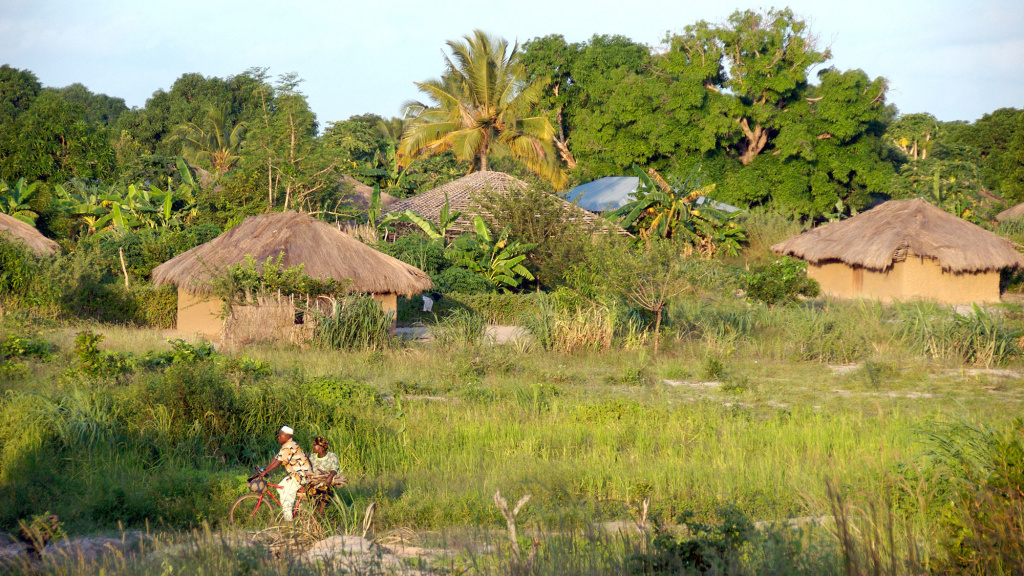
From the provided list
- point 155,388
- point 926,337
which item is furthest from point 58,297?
point 926,337

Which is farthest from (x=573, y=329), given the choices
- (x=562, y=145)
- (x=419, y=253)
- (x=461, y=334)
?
(x=562, y=145)

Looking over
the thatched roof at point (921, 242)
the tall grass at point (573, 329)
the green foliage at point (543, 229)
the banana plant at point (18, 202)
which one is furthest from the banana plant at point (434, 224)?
the thatched roof at point (921, 242)

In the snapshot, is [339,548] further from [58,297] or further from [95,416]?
[58,297]

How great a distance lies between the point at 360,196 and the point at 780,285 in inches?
491

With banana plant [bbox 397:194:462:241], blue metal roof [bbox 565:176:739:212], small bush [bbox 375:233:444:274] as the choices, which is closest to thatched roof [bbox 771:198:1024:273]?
blue metal roof [bbox 565:176:739:212]

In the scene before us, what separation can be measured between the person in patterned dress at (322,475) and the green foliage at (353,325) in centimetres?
712

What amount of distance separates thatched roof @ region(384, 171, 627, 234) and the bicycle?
50.9ft

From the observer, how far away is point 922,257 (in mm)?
20078

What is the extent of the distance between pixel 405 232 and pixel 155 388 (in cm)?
1558

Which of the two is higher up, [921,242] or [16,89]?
[16,89]

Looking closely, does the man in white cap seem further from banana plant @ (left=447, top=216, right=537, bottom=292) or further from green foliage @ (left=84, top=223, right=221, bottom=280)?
green foliage @ (left=84, top=223, right=221, bottom=280)

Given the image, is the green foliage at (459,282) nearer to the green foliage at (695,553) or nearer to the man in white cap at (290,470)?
the man in white cap at (290,470)

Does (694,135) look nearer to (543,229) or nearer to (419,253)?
(543,229)

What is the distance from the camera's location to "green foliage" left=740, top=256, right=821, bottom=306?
18.6 metres
